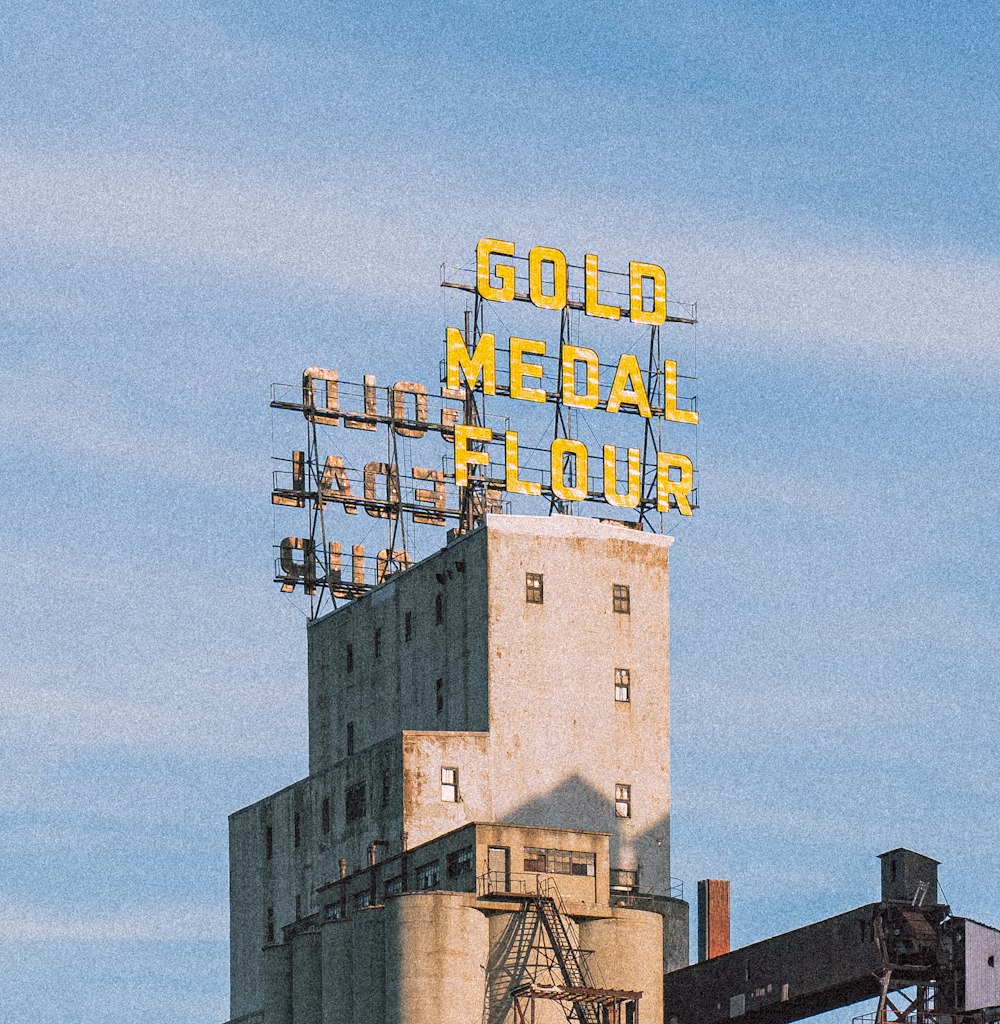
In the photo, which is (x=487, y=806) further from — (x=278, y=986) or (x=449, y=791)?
(x=278, y=986)

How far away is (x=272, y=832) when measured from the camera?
160875 millimetres

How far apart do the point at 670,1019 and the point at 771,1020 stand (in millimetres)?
7722

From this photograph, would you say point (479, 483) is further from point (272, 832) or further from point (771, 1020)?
point (771, 1020)

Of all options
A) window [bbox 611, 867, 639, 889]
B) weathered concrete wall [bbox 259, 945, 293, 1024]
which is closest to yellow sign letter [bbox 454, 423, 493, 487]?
window [bbox 611, 867, 639, 889]

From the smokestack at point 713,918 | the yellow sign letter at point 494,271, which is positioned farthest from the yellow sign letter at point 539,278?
the smokestack at point 713,918

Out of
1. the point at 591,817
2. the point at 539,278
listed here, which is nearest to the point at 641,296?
the point at 539,278

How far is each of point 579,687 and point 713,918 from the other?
18029 millimetres

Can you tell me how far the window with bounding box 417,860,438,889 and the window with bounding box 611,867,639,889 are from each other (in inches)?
513

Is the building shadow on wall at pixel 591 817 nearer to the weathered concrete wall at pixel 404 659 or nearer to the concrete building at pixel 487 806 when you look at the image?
the concrete building at pixel 487 806

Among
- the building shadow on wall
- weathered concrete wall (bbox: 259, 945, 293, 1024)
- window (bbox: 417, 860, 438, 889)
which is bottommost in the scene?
weathered concrete wall (bbox: 259, 945, 293, 1024)

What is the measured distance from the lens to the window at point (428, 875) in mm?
135250

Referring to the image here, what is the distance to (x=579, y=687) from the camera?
149500 mm

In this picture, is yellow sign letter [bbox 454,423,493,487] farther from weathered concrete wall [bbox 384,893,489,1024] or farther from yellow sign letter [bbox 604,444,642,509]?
weathered concrete wall [bbox 384,893,489,1024]

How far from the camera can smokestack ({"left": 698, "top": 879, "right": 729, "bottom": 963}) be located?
15912cm
